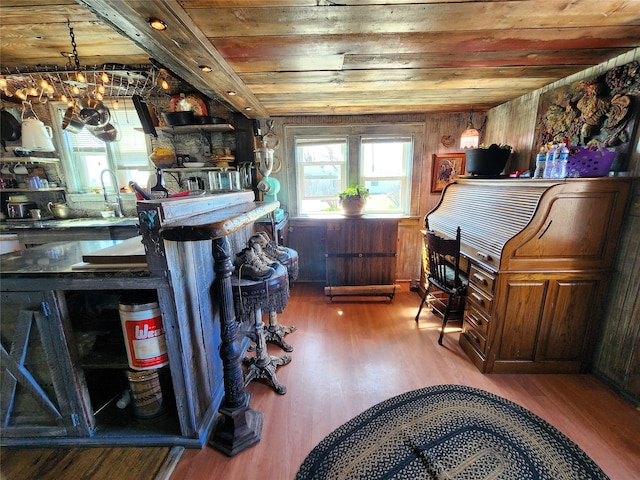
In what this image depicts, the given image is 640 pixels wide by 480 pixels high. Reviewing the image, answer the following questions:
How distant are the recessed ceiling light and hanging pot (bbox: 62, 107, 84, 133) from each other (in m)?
2.08

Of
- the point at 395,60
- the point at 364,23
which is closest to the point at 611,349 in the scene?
the point at 395,60

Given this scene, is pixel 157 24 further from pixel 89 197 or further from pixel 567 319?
pixel 89 197

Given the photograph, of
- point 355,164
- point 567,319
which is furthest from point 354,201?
point 567,319

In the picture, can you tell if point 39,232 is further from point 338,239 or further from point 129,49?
point 338,239

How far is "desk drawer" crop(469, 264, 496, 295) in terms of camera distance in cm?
184

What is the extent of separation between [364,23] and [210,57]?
2.78 feet

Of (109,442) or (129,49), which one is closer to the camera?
(109,442)

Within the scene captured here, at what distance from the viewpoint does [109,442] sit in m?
1.39

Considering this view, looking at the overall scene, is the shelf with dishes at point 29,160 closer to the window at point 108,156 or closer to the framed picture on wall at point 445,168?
the window at point 108,156

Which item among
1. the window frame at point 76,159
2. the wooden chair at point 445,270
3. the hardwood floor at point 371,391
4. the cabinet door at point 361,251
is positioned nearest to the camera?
the hardwood floor at point 371,391

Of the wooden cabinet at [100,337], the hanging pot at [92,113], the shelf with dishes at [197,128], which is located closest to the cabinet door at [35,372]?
the wooden cabinet at [100,337]

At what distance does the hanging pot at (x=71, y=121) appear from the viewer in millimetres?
2387

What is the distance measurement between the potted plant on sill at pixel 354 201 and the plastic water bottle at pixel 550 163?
156cm

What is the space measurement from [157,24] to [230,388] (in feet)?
5.72
